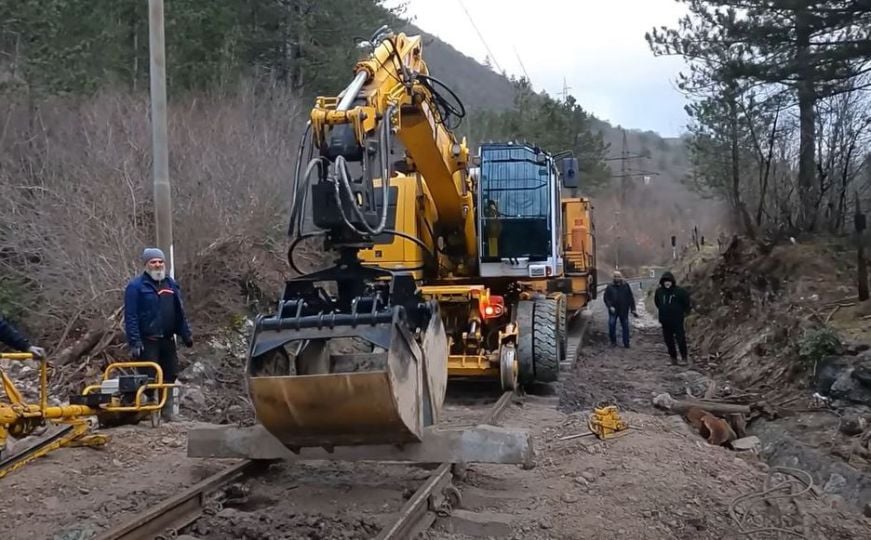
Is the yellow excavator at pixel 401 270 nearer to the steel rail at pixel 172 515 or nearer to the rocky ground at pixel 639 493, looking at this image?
the steel rail at pixel 172 515

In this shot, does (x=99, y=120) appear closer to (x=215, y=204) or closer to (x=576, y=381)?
(x=215, y=204)

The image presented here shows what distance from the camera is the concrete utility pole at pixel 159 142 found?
10.6 metres

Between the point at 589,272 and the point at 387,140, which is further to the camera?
the point at 589,272

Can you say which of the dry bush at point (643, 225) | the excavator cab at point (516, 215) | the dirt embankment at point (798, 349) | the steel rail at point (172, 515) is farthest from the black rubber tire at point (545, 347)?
the dry bush at point (643, 225)

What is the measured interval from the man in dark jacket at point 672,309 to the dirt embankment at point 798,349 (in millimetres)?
607

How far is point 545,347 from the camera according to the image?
35.8ft

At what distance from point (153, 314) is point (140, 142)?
344 inches

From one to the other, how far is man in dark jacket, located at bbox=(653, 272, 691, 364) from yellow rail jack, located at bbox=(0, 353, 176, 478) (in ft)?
30.6

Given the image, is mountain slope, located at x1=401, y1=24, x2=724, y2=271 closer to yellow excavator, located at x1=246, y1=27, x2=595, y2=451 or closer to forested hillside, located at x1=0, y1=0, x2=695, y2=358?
forested hillside, located at x1=0, y1=0, x2=695, y2=358

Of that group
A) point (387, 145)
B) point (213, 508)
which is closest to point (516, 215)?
point (387, 145)

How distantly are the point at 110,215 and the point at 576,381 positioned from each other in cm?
727

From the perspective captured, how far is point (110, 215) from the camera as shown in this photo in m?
12.6

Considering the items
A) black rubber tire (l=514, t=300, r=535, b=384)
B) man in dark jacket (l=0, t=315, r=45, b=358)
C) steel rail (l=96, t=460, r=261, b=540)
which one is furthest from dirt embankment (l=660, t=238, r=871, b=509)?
man in dark jacket (l=0, t=315, r=45, b=358)

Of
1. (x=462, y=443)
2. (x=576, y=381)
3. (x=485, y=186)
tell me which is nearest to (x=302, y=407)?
(x=462, y=443)
